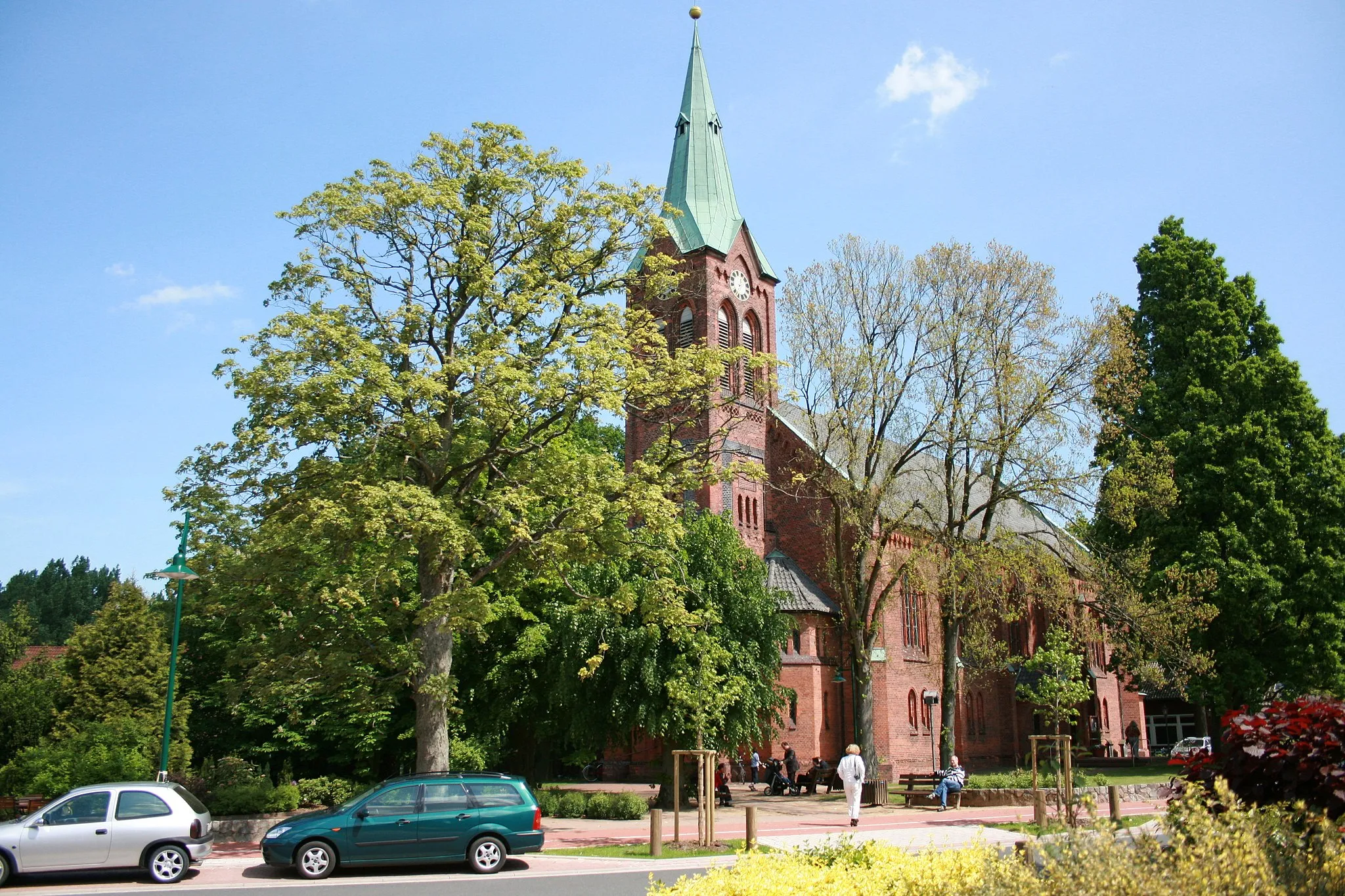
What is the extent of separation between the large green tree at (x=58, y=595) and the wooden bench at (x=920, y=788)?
8863 centimetres

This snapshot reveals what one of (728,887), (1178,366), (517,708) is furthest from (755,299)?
(728,887)

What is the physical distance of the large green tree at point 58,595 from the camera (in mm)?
101938

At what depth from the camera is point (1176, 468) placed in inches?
1347

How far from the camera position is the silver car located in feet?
45.9

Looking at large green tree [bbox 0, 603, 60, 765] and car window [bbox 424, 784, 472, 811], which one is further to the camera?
large green tree [bbox 0, 603, 60, 765]

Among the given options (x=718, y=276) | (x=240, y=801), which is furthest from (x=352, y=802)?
(x=718, y=276)

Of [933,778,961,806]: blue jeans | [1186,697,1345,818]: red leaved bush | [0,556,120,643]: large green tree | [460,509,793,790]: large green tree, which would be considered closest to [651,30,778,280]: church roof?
[460,509,793,790]: large green tree

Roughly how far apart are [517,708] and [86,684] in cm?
1401

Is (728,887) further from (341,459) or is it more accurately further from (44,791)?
(44,791)

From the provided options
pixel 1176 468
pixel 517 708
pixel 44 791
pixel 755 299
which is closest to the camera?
pixel 44 791

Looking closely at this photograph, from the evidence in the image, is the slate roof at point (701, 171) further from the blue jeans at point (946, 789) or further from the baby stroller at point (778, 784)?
the blue jeans at point (946, 789)

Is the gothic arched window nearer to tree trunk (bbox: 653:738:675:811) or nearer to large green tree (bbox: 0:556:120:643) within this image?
tree trunk (bbox: 653:738:675:811)

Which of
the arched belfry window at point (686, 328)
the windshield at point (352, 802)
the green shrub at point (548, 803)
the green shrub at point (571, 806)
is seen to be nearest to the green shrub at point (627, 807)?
the green shrub at point (571, 806)

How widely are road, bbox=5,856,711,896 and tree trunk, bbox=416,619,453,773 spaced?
277cm
